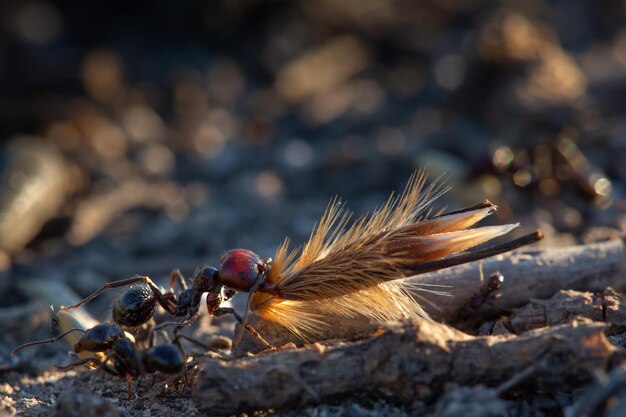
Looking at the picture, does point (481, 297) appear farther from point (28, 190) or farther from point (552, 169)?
point (28, 190)

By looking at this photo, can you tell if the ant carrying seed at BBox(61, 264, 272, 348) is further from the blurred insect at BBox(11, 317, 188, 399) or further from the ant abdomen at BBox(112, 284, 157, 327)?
the blurred insect at BBox(11, 317, 188, 399)

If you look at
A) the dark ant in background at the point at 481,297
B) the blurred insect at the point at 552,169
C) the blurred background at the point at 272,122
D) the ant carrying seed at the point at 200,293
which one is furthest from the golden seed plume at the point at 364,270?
the blurred insect at the point at 552,169

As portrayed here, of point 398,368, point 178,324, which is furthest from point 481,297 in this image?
point 178,324

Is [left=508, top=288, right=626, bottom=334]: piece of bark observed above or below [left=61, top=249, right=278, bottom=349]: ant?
below

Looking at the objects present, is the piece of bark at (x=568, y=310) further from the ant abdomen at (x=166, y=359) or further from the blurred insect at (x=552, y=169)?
the blurred insect at (x=552, y=169)

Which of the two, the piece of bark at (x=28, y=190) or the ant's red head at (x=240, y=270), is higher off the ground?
the piece of bark at (x=28, y=190)

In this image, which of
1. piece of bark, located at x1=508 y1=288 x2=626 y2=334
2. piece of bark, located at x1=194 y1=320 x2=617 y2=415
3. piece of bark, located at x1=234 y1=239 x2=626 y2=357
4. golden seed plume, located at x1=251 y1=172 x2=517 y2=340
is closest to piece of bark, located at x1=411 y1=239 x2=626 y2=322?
piece of bark, located at x1=234 y1=239 x2=626 y2=357
